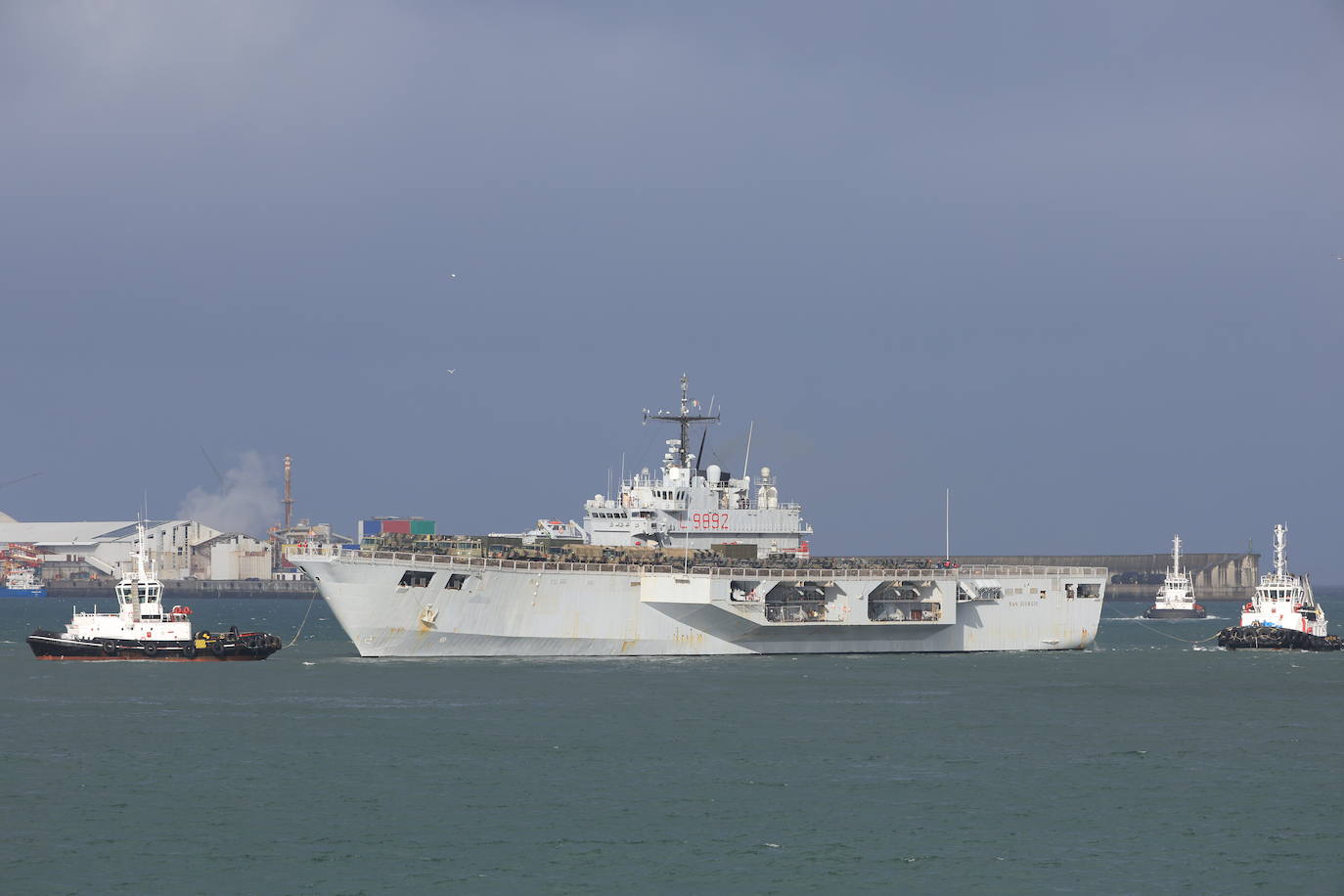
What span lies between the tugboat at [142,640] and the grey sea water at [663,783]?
6.12 m

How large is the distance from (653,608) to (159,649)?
724 inches

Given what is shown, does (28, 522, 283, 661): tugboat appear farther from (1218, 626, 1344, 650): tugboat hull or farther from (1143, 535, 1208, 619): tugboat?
(1143, 535, 1208, 619): tugboat

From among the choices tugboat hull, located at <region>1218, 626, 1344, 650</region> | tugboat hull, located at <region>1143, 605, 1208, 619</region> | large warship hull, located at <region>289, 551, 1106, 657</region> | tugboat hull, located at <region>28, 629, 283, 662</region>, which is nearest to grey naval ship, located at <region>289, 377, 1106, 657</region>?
large warship hull, located at <region>289, 551, 1106, 657</region>

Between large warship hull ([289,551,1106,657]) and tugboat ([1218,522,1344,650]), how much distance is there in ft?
42.3

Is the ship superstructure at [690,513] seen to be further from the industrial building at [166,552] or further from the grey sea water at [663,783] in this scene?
the industrial building at [166,552]

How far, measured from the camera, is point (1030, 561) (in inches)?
6417

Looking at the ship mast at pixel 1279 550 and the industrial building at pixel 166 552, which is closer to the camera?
the ship mast at pixel 1279 550

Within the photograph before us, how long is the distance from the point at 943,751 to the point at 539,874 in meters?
13.8

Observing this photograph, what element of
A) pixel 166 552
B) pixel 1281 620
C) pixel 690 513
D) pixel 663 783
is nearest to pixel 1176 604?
pixel 1281 620

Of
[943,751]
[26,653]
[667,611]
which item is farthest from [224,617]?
[943,751]

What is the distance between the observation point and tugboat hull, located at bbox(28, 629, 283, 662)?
59531 mm

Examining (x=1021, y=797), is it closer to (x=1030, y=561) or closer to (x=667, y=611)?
(x=667, y=611)

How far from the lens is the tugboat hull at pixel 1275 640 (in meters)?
69.8

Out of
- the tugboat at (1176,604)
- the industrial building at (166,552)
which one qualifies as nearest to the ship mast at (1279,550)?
the tugboat at (1176,604)
